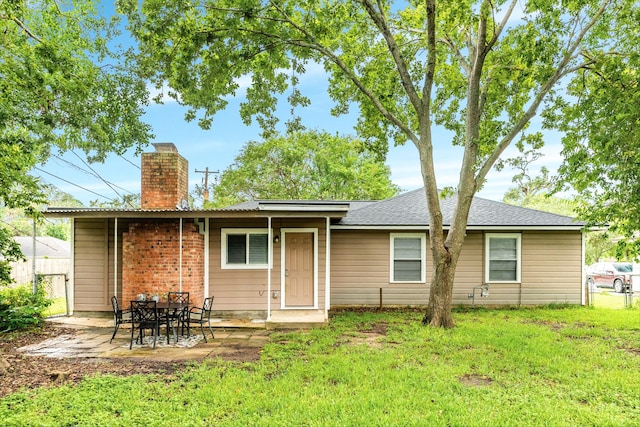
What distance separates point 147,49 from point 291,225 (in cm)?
506

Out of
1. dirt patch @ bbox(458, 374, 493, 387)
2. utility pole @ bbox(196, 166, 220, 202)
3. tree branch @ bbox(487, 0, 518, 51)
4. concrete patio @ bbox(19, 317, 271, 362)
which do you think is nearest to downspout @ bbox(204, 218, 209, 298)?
concrete patio @ bbox(19, 317, 271, 362)

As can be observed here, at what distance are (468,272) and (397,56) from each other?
654 centimetres

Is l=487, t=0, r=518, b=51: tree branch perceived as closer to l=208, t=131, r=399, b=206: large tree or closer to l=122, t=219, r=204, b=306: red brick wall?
l=122, t=219, r=204, b=306: red brick wall

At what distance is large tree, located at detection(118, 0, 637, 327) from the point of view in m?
8.16

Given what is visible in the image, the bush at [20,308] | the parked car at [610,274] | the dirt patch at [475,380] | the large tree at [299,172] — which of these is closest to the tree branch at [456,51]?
the dirt patch at [475,380]

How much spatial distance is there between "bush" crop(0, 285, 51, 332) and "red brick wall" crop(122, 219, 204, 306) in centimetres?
196

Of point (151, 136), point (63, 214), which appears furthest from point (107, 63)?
point (63, 214)

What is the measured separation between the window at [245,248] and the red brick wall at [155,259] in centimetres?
90

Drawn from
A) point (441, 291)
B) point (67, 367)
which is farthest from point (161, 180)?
point (441, 291)

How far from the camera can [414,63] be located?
10.7 meters

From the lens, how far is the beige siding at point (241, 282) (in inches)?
370

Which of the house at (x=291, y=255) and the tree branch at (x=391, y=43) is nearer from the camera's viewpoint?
the tree branch at (x=391, y=43)

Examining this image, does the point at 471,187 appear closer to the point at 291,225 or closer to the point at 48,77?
the point at 291,225

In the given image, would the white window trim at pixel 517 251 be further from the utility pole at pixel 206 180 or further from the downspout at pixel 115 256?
the utility pole at pixel 206 180
